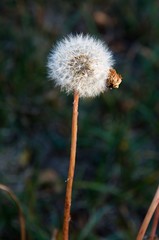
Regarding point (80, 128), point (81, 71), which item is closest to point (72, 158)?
point (81, 71)

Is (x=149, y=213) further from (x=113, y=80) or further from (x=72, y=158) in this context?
(x=113, y=80)

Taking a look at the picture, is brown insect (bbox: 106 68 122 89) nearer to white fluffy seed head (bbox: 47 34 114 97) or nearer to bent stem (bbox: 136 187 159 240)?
white fluffy seed head (bbox: 47 34 114 97)

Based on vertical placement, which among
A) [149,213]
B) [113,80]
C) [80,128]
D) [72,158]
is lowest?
[149,213]

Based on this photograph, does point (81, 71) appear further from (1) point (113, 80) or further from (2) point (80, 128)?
(2) point (80, 128)

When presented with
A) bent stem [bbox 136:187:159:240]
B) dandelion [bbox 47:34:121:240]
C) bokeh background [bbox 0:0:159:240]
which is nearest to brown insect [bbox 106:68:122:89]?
dandelion [bbox 47:34:121:240]

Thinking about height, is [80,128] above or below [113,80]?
above

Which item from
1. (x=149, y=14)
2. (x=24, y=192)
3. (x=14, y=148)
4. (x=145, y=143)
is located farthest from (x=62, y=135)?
(x=149, y=14)

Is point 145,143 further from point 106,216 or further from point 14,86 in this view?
point 14,86

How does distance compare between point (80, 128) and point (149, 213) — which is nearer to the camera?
point (149, 213)
